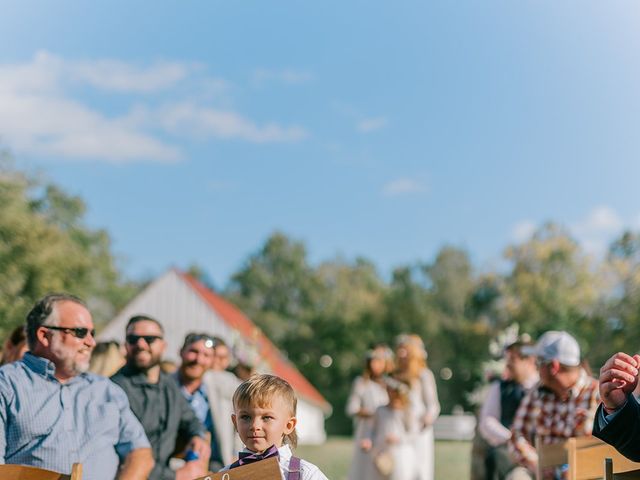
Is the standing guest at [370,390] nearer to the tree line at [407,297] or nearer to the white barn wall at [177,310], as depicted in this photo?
the tree line at [407,297]

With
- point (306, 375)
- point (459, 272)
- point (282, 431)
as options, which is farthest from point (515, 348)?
point (459, 272)

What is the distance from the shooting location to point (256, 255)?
3688 inches

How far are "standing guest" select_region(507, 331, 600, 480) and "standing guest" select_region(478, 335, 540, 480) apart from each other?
94.1 inches

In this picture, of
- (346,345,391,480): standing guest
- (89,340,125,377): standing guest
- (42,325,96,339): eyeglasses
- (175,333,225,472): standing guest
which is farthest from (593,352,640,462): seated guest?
(346,345,391,480): standing guest

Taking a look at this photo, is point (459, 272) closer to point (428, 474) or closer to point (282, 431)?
point (428, 474)

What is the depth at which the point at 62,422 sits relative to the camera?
5.26m

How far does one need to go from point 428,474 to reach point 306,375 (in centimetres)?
6778

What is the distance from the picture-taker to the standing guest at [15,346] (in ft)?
24.0

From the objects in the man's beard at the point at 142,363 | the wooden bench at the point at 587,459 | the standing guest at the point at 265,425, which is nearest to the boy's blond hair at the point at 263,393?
the standing guest at the point at 265,425

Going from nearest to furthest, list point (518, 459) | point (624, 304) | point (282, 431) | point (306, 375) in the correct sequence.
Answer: point (282, 431)
point (518, 459)
point (624, 304)
point (306, 375)

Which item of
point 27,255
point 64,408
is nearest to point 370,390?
point 64,408

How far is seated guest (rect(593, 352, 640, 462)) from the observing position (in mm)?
3814

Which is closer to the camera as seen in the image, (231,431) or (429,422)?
(231,431)

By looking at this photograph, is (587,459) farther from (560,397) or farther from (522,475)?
(522,475)
